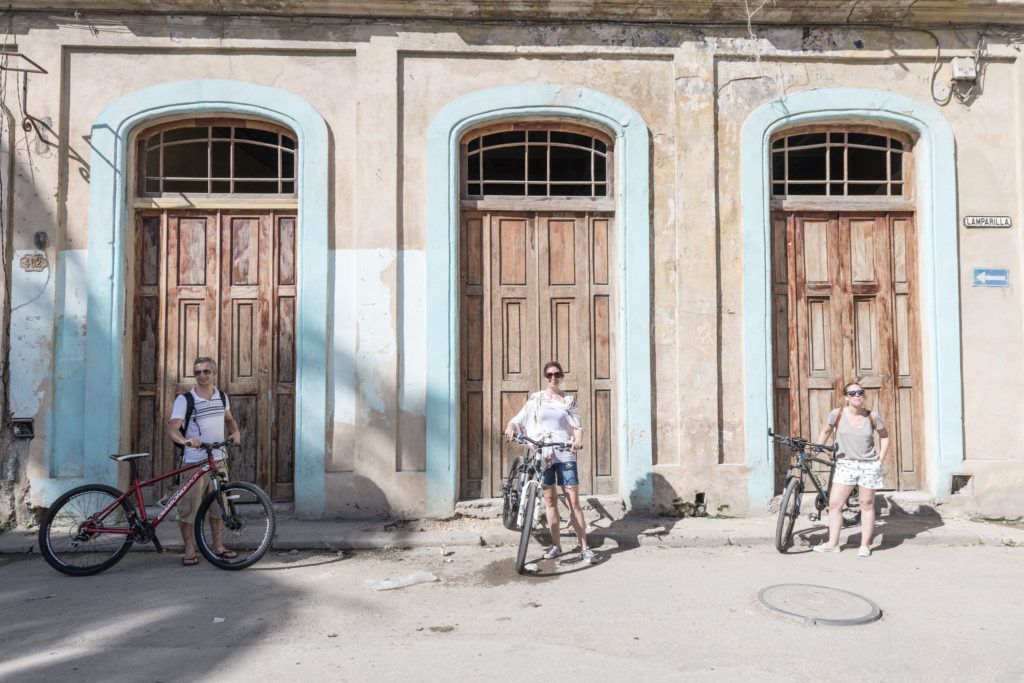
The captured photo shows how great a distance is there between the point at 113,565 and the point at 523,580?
3.29 meters

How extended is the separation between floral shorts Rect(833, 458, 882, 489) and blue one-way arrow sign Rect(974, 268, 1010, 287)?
2621mm

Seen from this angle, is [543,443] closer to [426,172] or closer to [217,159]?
[426,172]

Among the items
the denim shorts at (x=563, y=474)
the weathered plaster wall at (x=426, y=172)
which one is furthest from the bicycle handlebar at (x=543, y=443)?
the weathered plaster wall at (x=426, y=172)

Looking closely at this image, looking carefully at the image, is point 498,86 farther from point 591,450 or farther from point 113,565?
point 113,565

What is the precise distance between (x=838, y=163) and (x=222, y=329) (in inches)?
260

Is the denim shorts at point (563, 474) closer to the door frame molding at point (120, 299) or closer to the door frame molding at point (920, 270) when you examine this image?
the door frame molding at point (920, 270)

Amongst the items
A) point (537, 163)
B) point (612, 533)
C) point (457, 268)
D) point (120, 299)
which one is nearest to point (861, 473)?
point (612, 533)

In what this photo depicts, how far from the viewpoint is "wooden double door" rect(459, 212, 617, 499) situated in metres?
7.14

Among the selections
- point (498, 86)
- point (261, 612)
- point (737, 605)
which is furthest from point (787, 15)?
point (261, 612)

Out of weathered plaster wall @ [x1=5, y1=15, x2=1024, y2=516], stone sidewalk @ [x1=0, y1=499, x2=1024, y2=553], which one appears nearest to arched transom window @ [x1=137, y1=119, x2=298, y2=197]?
weathered plaster wall @ [x1=5, y1=15, x2=1024, y2=516]

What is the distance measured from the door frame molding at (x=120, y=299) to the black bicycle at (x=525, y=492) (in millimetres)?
1886

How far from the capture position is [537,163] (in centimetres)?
738

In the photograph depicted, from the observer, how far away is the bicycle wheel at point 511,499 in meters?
6.16

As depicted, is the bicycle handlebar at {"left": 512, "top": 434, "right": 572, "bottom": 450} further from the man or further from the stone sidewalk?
the man
